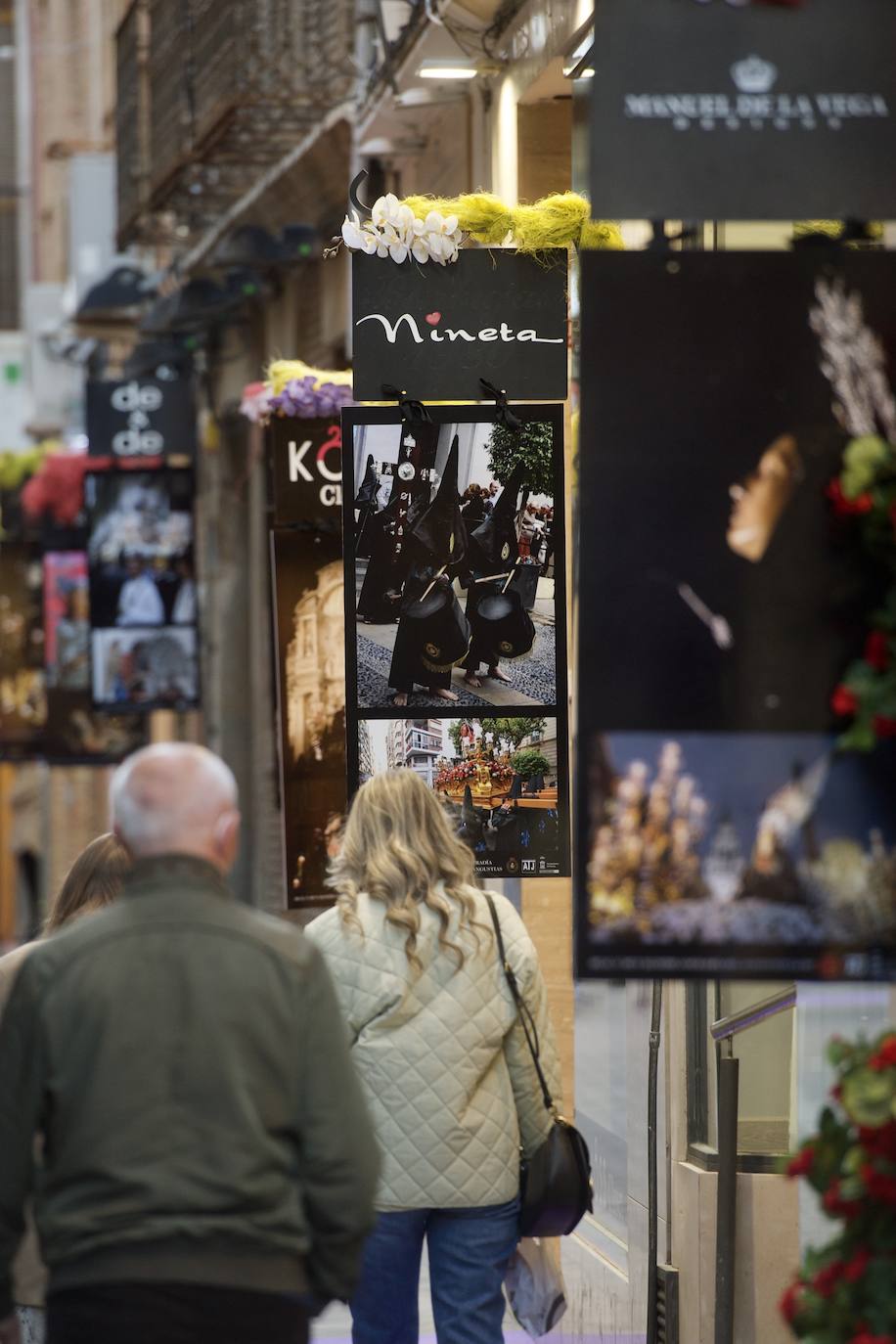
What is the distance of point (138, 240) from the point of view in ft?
62.0

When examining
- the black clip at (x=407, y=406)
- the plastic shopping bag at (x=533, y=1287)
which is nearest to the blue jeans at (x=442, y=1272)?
the plastic shopping bag at (x=533, y=1287)

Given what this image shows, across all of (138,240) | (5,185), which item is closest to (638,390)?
(138,240)

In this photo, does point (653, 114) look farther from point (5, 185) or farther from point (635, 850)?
point (5, 185)

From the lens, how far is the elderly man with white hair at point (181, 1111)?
12.8 ft

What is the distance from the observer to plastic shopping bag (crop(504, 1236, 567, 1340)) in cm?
620

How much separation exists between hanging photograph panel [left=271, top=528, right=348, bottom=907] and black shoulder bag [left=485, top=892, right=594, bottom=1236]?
2.91m

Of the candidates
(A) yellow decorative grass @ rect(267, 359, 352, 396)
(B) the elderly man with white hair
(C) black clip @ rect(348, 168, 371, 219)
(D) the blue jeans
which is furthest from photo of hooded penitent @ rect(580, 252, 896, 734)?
(A) yellow decorative grass @ rect(267, 359, 352, 396)

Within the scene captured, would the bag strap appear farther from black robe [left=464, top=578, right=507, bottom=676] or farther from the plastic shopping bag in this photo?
black robe [left=464, top=578, right=507, bottom=676]

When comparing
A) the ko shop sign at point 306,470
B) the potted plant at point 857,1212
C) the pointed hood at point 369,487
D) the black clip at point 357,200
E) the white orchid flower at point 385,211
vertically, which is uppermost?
the black clip at point 357,200

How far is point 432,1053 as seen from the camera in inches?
230

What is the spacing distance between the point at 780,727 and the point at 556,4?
5094mm

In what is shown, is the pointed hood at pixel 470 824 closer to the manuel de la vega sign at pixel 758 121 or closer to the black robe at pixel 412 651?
the black robe at pixel 412 651

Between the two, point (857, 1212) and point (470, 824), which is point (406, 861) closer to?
point (470, 824)

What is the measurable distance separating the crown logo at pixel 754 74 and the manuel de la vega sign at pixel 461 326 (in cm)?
239
